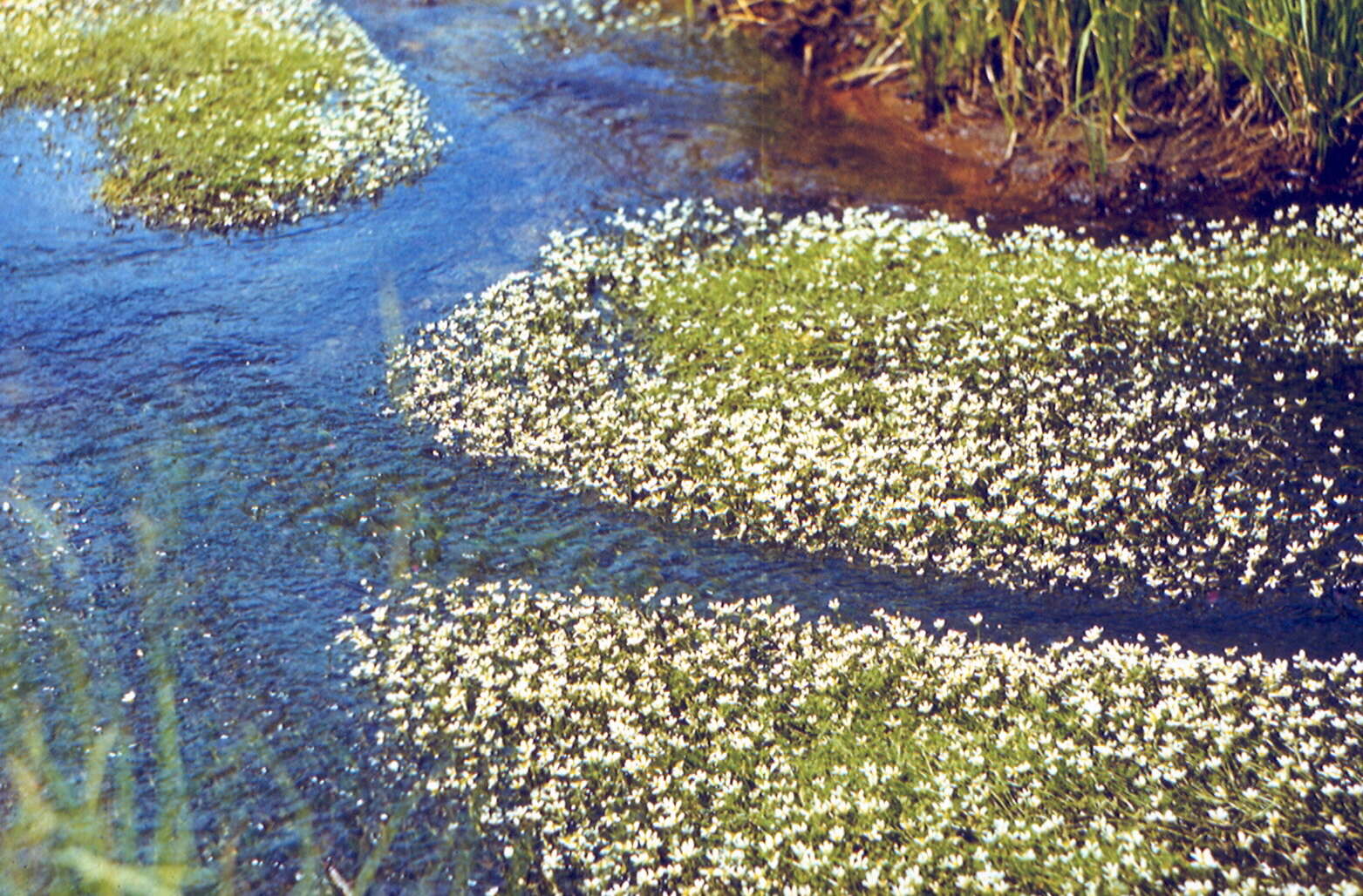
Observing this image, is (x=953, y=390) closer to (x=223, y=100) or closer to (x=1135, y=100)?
(x=1135, y=100)

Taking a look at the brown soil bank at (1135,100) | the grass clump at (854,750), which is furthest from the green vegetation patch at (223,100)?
the grass clump at (854,750)

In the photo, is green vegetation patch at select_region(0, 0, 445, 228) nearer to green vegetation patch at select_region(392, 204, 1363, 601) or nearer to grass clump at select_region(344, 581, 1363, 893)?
green vegetation patch at select_region(392, 204, 1363, 601)

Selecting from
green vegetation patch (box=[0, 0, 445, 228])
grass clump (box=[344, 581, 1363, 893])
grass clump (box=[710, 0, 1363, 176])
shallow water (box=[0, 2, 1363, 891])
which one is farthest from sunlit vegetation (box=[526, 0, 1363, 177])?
grass clump (box=[344, 581, 1363, 893])

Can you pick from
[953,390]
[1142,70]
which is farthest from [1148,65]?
[953,390]

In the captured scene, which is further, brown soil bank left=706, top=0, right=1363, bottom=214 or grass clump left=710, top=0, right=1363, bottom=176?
brown soil bank left=706, top=0, right=1363, bottom=214

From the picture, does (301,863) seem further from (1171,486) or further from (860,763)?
(1171,486)

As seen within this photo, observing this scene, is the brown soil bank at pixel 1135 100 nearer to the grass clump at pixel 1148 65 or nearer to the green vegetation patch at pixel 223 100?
the grass clump at pixel 1148 65
